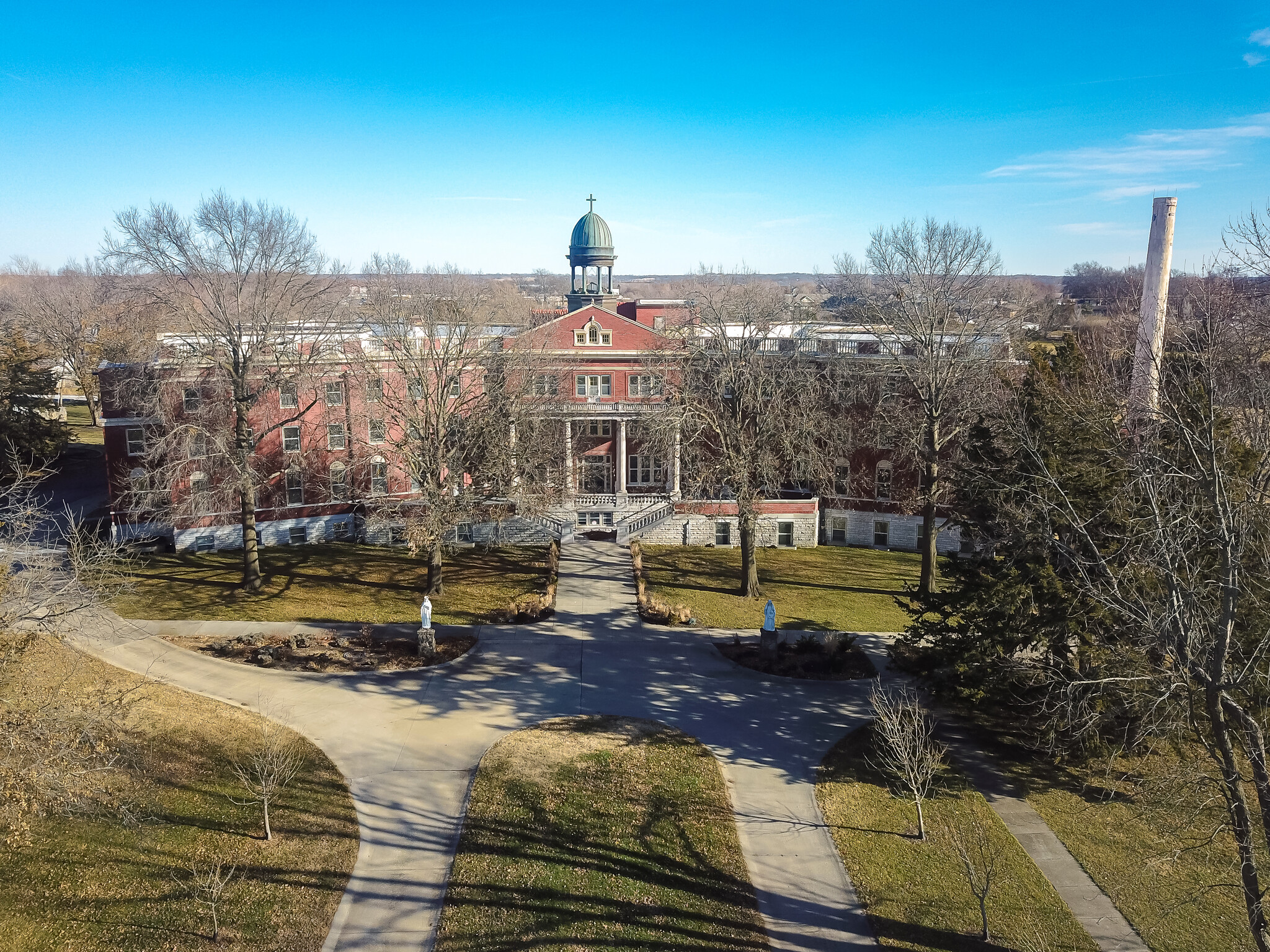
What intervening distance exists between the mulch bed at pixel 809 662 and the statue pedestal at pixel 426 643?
9.04 m

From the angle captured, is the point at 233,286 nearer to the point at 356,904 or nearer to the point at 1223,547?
the point at 356,904

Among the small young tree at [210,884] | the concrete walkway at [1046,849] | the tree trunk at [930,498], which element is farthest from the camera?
the tree trunk at [930,498]

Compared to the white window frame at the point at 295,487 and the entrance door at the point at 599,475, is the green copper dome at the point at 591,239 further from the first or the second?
the white window frame at the point at 295,487

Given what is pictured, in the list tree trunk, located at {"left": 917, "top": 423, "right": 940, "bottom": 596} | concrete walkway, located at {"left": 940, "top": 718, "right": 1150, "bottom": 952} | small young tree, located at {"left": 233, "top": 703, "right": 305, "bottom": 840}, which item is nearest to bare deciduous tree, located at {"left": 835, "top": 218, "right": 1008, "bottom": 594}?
tree trunk, located at {"left": 917, "top": 423, "right": 940, "bottom": 596}

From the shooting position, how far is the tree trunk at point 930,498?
3108cm

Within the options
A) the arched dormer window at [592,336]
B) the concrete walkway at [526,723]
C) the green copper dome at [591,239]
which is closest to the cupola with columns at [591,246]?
the green copper dome at [591,239]

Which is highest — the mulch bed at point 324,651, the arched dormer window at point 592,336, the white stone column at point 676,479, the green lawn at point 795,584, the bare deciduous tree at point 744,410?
the arched dormer window at point 592,336

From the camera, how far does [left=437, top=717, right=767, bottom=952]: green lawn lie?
45.4ft

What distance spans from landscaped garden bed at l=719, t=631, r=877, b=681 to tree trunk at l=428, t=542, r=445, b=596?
10.8m

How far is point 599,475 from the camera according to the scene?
4559cm

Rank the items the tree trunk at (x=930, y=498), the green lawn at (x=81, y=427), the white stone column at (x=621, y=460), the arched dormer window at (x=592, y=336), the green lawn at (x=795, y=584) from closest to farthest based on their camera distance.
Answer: the green lawn at (x=795, y=584) < the tree trunk at (x=930, y=498) < the white stone column at (x=621, y=460) < the arched dormer window at (x=592, y=336) < the green lawn at (x=81, y=427)

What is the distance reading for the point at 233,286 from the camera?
29000 millimetres

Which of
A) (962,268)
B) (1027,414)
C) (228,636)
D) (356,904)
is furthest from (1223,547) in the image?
(228,636)

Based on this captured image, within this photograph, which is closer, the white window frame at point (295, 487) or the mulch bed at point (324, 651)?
the mulch bed at point (324, 651)
